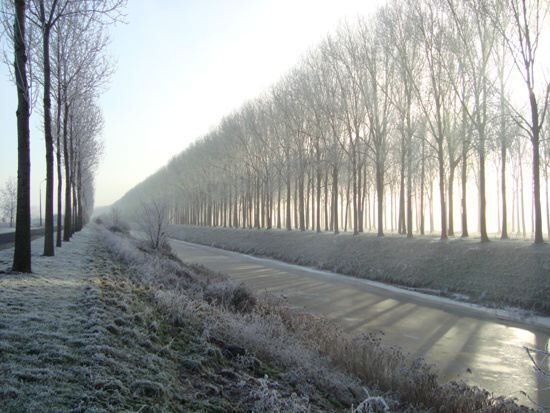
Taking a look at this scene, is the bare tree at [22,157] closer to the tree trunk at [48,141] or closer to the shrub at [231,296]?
the tree trunk at [48,141]

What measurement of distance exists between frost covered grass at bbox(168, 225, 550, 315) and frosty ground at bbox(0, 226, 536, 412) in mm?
8558

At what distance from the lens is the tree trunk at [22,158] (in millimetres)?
→ 10070

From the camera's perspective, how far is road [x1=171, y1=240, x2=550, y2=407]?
869 cm

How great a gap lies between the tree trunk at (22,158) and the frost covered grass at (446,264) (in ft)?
46.5

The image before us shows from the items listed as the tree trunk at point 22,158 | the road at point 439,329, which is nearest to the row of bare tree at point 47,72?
the tree trunk at point 22,158

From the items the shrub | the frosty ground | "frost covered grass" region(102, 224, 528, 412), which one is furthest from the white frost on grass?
the shrub

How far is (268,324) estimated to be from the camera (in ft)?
29.6

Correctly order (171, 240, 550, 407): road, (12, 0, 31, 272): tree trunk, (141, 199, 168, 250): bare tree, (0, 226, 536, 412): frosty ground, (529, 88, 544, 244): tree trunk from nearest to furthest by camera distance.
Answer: (0, 226, 536, 412): frosty ground → (171, 240, 550, 407): road → (12, 0, 31, 272): tree trunk → (529, 88, 544, 244): tree trunk → (141, 199, 168, 250): bare tree

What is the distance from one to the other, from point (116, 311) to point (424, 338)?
799 cm

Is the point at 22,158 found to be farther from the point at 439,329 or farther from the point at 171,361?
A: the point at 439,329

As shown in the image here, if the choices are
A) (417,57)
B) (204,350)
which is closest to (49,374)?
(204,350)

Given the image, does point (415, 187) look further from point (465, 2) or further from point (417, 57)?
point (465, 2)

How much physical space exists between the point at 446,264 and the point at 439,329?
7.25m

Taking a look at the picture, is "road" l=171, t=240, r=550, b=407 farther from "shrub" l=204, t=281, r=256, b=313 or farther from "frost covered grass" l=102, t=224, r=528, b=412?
"shrub" l=204, t=281, r=256, b=313
